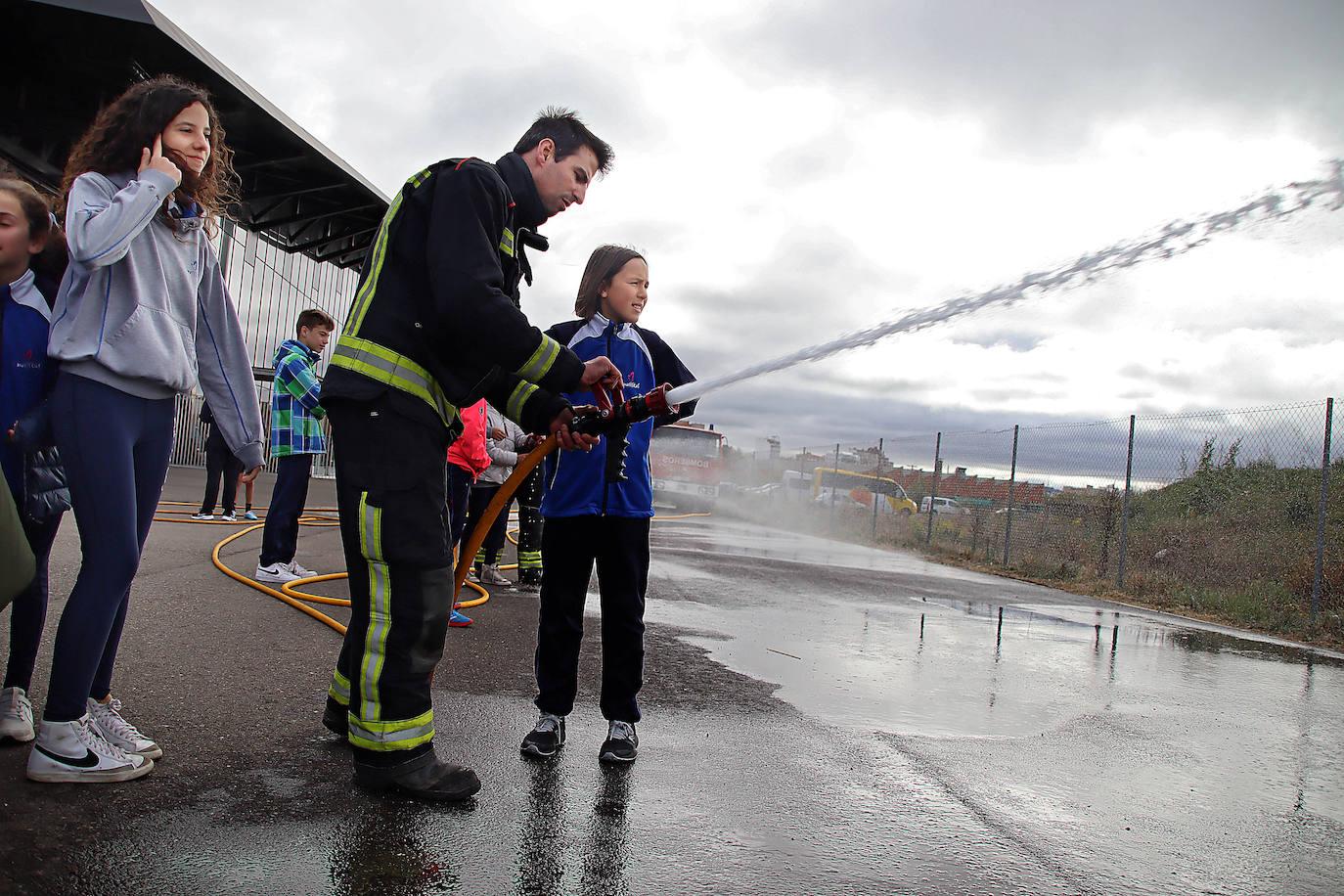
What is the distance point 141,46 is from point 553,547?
15.6 meters

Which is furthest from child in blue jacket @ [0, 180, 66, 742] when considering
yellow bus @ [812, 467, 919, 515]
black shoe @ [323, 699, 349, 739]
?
yellow bus @ [812, 467, 919, 515]

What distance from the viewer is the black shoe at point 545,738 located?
3.13 meters

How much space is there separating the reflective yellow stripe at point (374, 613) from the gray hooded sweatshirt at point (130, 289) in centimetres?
72

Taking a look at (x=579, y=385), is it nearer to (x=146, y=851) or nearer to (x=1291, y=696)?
(x=146, y=851)

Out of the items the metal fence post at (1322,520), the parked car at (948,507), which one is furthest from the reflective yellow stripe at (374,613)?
the parked car at (948,507)

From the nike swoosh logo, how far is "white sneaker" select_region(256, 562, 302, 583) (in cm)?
354

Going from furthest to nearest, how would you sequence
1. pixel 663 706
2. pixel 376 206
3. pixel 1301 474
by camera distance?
pixel 376 206 → pixel 1301 474 → pixel 663 706

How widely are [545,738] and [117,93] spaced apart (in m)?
18.5

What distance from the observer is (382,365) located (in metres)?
2.58

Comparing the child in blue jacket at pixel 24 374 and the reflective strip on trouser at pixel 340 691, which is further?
the reflective strip on trouser at pixel 340 691

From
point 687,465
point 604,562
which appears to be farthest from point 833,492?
point 604,562

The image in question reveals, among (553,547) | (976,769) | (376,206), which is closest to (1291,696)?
(976,769)

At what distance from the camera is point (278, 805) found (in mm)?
2479

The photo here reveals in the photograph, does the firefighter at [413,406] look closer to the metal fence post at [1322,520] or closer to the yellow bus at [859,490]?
the metal fence post at [1322,520]
